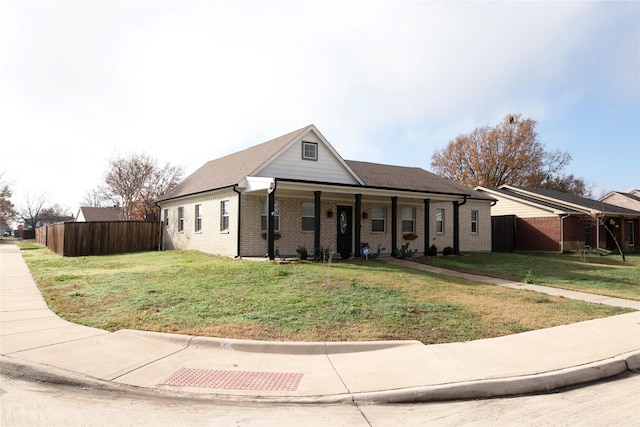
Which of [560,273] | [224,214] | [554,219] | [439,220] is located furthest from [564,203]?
[224,214]

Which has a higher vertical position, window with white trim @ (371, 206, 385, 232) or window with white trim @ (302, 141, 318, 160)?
window with white trim @ (302, 141, 318, 160)

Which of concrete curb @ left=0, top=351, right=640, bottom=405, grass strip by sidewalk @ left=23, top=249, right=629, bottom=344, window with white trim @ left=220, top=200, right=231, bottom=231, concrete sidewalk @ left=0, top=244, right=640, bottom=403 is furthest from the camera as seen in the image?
window with white trim @ left=220, top=200, right=231, bottom=231

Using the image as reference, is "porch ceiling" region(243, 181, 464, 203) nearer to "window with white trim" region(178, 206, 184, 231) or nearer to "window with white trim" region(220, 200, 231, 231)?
"window with white trim" region(220, 200, 231, 231)

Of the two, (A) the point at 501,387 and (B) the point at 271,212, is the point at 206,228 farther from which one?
(A) the point at 501,387

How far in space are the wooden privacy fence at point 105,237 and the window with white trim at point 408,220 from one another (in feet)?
47.2

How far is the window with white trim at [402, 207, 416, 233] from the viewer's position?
2130cm

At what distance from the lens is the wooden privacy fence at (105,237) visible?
22250 mm

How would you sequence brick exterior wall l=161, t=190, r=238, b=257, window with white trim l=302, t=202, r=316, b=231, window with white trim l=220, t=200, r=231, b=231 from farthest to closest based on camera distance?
1. window with white trim l=302, t=202, r=316, b=231
2. window with white trim l=220, t=200, r=231, b=231
3. brick exterior wall l=161, t=190, r=238, b=257

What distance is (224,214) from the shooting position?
18328 millimetres

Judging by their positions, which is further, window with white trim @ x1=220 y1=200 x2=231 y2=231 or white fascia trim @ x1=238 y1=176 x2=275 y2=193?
window with white trim @ x1=220 y1=200 x2=231 y2=231

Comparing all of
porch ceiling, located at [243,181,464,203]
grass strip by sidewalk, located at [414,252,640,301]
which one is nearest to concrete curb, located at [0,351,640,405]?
grass strip by sidewalk, located at [414,252,640,301]

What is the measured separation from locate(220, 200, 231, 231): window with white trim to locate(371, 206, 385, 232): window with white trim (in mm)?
6869

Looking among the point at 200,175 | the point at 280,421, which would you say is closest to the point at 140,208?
the point at 200,175

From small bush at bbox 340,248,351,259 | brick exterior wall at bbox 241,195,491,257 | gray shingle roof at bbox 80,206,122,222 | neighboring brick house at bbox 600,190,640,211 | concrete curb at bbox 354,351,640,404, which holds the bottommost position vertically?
concrete curb at bbox 354,351,640,404
